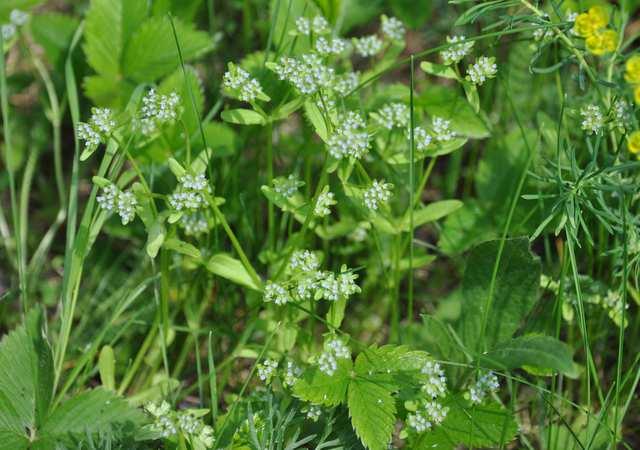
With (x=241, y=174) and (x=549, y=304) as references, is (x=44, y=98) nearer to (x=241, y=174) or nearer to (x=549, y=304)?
(x=241, y=174)

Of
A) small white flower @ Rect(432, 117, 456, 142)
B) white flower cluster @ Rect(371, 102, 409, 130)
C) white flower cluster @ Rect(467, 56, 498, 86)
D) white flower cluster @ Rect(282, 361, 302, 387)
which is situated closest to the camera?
white flower cluster @ Rect(282, 361, 302, 387)

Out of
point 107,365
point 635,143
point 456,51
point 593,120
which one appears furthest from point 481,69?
point 107,365

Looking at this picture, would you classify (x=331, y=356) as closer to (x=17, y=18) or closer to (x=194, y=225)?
(x=194, y=225)

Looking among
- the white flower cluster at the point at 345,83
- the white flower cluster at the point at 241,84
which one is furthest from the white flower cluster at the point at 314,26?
the white flower cluster at the point at 241,84

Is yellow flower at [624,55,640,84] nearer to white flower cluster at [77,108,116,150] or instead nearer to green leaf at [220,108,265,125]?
green leaf at [220,108,265,125]

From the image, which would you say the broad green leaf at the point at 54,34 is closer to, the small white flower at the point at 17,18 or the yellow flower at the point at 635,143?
the small white flower at the point at 17,18

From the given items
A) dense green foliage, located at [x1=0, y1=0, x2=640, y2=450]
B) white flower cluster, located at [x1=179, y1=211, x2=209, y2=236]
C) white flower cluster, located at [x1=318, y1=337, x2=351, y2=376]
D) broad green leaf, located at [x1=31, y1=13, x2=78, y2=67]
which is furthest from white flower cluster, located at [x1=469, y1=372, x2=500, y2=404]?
broad green leaf, located at [x1=31, y1=13, x2=78, y2=67]
